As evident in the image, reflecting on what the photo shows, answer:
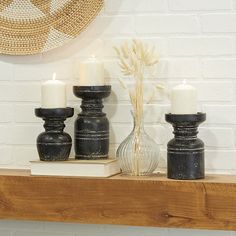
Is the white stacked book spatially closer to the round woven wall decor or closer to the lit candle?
the lit candle

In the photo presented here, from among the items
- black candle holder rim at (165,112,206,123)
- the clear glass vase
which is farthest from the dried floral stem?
black candle holder rim at (165,112,206,123)

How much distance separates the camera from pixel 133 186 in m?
1.59

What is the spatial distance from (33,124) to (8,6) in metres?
0.37

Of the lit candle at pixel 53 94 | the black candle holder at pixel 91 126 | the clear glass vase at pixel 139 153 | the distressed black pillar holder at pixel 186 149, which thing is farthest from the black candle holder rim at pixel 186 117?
the lit candle at pixel 53 94

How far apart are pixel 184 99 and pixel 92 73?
11.2 inches

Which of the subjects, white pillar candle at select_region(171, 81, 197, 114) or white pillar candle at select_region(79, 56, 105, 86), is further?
white pillar candle at select_region(79, 56, 105, 86)

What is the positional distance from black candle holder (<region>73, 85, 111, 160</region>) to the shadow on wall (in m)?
0.16

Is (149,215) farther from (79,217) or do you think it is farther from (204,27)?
(204,27)

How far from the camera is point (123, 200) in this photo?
5.27 ft

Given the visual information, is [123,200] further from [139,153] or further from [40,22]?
[40,22]

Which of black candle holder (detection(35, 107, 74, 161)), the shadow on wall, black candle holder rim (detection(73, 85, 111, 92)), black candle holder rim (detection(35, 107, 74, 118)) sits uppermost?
the shadow on wall

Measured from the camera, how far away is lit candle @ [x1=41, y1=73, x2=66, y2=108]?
5.55 feet

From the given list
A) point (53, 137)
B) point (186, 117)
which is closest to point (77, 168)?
point (53, 137)

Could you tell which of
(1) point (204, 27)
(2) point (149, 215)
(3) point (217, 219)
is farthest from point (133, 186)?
(1) point (204, 27)
